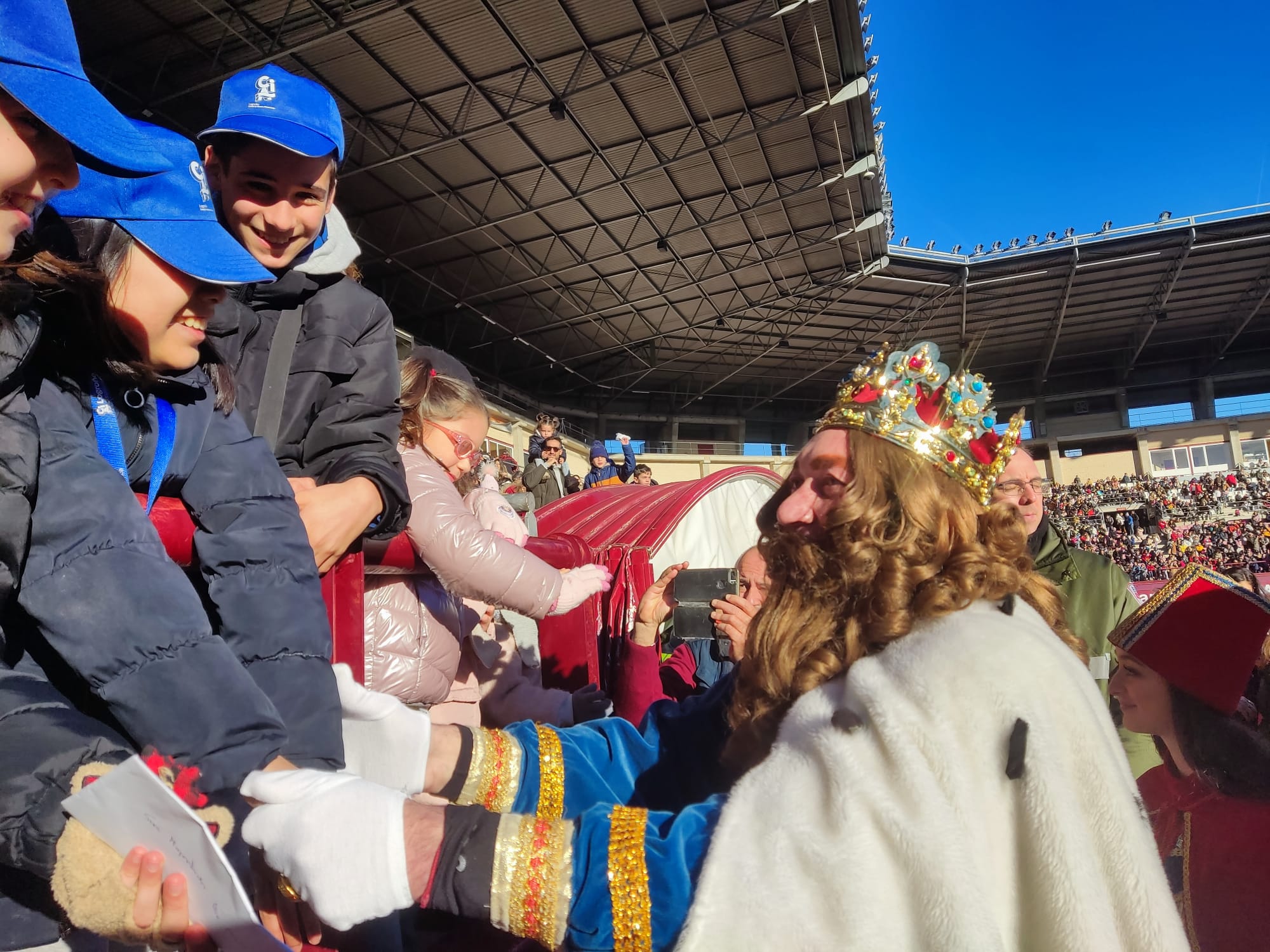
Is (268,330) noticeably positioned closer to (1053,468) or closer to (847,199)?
(847,199)

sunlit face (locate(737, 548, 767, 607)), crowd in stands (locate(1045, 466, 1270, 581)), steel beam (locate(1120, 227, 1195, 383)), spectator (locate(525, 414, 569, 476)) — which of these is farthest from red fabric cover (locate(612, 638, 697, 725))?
steel beam (locate(1120, 227, 1195, 383))

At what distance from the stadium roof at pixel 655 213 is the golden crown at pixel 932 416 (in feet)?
2.23

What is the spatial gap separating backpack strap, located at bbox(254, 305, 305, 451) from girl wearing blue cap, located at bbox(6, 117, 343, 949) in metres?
0.19

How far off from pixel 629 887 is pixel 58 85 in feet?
4.33

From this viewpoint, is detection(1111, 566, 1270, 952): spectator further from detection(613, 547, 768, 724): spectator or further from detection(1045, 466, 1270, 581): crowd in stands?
detection(1045, 466, 1270, 581): crowd in stands

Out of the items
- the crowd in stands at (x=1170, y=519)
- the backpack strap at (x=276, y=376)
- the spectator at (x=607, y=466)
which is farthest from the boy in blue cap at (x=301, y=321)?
the crowd in stands at (x=1170, y=519)

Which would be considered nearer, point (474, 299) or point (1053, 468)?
point (474, 299)

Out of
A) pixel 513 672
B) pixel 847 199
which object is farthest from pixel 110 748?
pixel 847 199

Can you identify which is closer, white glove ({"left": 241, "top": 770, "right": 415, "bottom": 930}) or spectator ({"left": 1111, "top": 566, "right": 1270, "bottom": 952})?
white glove ({"left": 241, "top": 770, "right": 415, "bottom": 930})

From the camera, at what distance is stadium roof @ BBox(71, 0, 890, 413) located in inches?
413

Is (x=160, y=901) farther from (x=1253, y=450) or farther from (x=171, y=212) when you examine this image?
(x=1253, y=450)

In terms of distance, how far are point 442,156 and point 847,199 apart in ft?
29.8

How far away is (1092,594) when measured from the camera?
3.04 metres

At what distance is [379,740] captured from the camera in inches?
56.4
